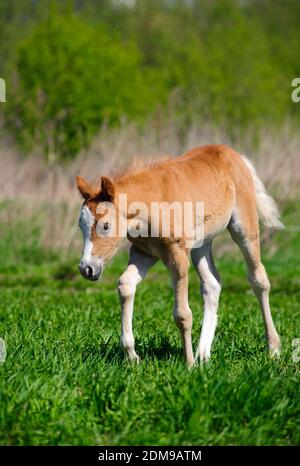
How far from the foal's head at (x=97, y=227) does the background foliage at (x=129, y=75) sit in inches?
336

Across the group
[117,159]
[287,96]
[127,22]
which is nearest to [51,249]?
[117,159]

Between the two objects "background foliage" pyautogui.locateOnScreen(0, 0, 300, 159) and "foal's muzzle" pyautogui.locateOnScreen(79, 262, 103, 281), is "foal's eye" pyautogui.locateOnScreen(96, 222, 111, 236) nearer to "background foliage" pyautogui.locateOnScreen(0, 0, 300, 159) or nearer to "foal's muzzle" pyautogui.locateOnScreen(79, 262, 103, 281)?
"foal's muzzle" pyautogui.locateOnScreen(79, 262, 103, 281)

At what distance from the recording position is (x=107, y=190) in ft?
16.7

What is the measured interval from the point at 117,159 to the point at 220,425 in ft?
31.4

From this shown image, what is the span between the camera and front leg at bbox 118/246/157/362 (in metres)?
5.51

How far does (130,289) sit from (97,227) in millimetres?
650

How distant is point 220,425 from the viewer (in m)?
4.36

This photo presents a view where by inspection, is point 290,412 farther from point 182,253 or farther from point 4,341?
point 4,341

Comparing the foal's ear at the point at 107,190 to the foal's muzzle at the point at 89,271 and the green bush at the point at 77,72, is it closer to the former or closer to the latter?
the foal's muzzle at the point at 89,271
